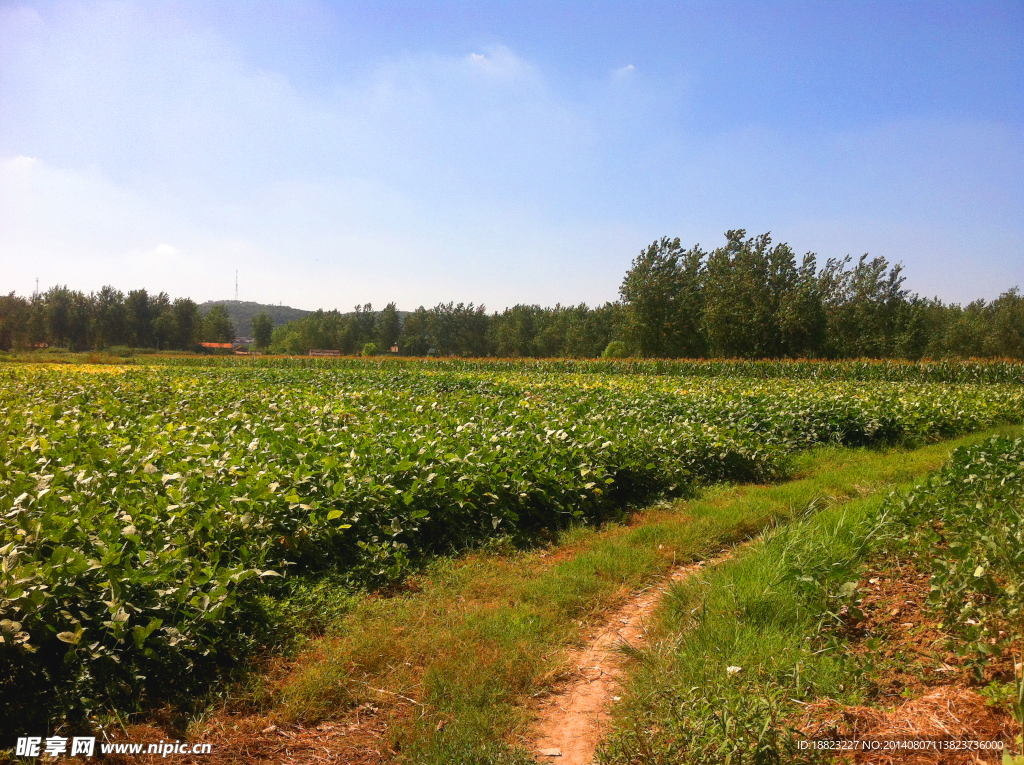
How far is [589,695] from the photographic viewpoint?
3.32m

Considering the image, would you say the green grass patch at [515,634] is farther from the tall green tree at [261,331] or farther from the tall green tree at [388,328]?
the tall green tree at [261,331]

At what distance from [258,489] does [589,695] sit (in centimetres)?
291

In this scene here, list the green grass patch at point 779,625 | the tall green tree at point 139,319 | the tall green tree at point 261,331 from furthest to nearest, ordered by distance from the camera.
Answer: the tall green tree at point 261,331 → the tall green tree at point 139,319 → the green grass patch at point 779,625

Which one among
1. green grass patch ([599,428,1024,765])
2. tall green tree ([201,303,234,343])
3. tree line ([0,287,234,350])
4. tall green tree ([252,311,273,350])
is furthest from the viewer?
tall green tree ([252,311,273,350])

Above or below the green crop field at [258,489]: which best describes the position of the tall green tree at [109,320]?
above

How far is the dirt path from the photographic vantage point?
9.45ft

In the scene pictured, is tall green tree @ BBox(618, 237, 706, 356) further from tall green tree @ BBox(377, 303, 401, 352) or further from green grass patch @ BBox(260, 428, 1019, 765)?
tall green tree @ BBox(377, 303, 401, 352)

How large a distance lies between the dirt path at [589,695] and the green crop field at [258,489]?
173 cm

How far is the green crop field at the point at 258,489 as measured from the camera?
9.82 feet

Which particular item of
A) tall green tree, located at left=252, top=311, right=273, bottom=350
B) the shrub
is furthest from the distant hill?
the shrub

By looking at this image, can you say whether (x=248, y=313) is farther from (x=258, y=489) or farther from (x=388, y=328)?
(x=258, y=489)

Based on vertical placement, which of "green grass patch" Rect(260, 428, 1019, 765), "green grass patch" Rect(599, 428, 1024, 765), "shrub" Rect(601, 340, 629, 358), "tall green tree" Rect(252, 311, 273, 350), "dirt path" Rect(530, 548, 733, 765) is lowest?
"dirt path" Rect(530, 548, 733, 765)

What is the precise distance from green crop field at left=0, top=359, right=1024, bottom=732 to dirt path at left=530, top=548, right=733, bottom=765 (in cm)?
173

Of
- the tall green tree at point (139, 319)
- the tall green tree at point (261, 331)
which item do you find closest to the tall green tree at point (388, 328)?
the tall green tree at point (261, 331)
